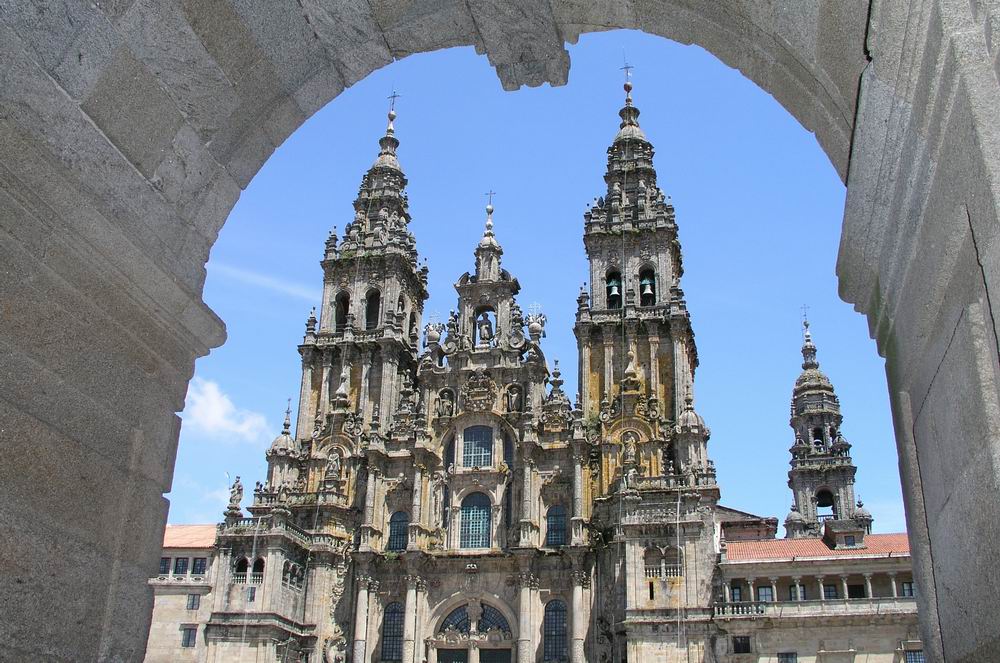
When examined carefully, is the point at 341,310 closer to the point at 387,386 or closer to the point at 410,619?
A: the point at 387,386

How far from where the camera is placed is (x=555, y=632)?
36.3 meters

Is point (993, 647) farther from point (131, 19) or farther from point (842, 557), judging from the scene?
point (842, 557)

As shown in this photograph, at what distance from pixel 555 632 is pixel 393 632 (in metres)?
6.69

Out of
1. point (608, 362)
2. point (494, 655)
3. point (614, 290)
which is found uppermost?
point (614, 290)

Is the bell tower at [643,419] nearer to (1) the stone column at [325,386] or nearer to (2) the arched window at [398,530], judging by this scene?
(2) the arched window at [398,530]

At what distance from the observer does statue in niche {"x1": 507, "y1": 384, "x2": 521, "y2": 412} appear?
4075 cm

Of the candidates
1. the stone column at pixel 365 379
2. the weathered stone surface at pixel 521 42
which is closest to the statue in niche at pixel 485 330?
the stone column at pixel 365 379

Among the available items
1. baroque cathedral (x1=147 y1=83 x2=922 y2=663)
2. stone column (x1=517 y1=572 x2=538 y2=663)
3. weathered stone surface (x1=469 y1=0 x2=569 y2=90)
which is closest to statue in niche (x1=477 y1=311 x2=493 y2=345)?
baroque cathedral (x1=147 y1=83 x2=922 y2=663)

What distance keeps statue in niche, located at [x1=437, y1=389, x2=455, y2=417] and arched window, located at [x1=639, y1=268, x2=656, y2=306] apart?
958 cm

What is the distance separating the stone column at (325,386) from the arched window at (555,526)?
11890 millimetres

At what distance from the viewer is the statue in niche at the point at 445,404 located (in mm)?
41375

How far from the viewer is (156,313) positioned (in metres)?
5.23

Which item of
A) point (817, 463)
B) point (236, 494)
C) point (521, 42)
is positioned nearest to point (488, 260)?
point (236, 494)

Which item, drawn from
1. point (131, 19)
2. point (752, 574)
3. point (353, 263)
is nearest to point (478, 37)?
point (131, 19)
